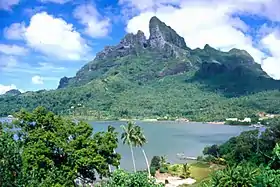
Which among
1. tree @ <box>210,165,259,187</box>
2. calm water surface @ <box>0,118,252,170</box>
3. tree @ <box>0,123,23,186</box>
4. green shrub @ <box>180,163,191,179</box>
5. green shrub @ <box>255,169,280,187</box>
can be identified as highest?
tree @ <box>0,123,23,186</box>

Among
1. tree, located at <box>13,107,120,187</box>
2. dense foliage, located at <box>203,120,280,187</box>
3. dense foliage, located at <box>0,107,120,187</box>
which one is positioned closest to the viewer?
dense foliage, located at <box>203,120,280,187</box>

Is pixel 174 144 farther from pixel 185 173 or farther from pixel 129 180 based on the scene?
pixel 129 180

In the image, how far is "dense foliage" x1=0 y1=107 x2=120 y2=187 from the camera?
21.0 m

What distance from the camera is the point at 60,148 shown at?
2241 centimetres

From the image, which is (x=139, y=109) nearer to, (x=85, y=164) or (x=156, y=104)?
(x=156, y=104)

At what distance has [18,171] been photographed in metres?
11.2

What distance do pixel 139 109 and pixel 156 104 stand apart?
607 inches

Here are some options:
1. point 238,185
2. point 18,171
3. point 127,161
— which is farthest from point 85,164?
point 127,161

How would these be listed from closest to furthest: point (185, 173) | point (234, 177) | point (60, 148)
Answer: point (234, 177) < point (60, 148) < point (185, 173)

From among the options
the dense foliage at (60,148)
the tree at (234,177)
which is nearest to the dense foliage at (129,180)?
the dense foliage at (60,148)

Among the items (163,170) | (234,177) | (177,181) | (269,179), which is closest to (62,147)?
(234,177)

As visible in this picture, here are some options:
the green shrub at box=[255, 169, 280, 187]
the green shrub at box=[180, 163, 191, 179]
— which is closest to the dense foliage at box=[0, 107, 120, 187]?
the green shrub at box=[255, 169, 280, 187]

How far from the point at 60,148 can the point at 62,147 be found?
33 centimetres

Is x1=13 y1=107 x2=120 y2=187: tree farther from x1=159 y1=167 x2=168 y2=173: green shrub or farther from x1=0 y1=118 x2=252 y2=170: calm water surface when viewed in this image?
x1=0 y1=118 x2=252 y2=170: calm water surface
